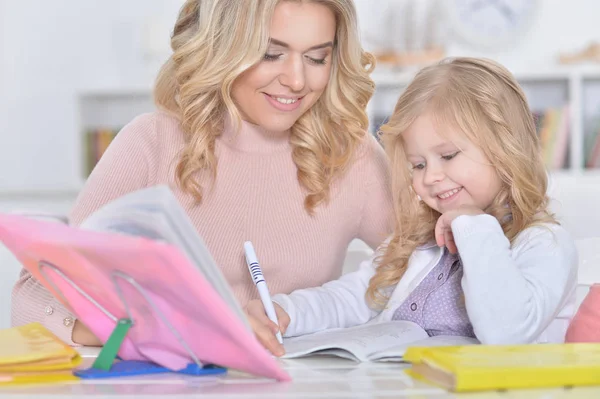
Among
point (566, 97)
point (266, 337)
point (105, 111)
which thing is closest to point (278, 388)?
point (266, 337)

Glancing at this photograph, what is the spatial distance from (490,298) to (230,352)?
0.48 meters

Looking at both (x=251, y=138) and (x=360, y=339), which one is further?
(x=251, y=138)

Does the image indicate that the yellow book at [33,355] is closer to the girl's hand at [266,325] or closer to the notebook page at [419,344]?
the girl's hand at [266,325]

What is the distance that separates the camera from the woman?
1541mm

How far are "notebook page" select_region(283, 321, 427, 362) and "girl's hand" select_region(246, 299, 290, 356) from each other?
0.07 feet

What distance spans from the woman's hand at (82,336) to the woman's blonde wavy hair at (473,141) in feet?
1.64

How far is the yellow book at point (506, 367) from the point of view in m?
0.87

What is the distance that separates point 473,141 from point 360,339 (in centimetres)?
44

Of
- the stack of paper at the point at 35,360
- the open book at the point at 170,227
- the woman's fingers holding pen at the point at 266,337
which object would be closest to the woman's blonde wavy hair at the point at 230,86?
the woman's fingers holding pen at the point at 266,337

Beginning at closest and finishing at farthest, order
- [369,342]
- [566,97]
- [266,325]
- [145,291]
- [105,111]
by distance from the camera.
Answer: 1. [145,291]
2. [369,342]
3. [266,325]
4. [566,97]
5. [105,111]

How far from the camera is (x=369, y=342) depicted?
117 centimetres

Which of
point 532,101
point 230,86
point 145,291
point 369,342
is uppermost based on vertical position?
point 230,86

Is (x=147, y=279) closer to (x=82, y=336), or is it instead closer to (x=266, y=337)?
(x=266, y=337)

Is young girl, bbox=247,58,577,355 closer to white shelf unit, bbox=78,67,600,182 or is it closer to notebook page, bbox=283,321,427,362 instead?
notebook page, bbox=283,321,427,362
